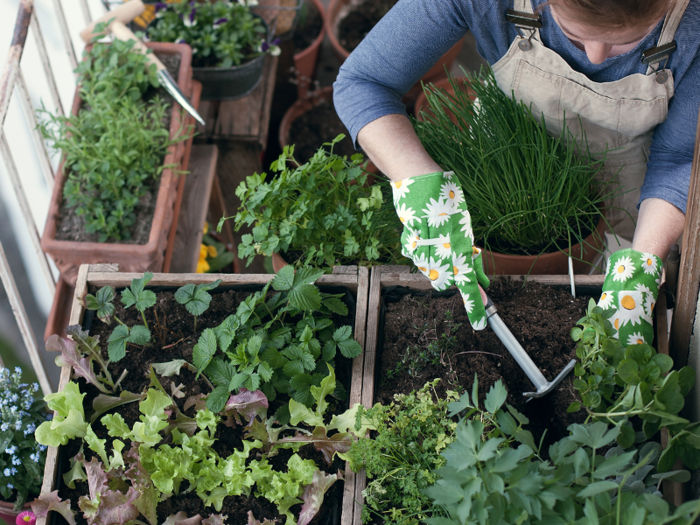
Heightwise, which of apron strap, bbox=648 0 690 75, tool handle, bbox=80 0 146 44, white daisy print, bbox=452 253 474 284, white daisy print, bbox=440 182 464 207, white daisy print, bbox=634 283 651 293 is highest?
apron strap, bbox=648 0 690 75

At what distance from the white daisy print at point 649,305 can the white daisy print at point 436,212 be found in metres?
0.37

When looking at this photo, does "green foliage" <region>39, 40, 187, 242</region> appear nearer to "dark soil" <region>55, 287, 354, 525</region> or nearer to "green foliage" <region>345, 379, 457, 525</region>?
"dark soil" <region>55, 287, 354, 525</region>

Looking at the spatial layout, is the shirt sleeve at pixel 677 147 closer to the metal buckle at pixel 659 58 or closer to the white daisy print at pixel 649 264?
the metal buckle at pixel 659 58

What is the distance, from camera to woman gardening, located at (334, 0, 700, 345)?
1.02 meters

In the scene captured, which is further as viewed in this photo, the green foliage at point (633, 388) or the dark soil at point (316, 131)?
the dark soil at point (316, 131)

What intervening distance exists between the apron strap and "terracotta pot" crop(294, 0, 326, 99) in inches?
56.8

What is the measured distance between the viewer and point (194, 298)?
41.5 inches

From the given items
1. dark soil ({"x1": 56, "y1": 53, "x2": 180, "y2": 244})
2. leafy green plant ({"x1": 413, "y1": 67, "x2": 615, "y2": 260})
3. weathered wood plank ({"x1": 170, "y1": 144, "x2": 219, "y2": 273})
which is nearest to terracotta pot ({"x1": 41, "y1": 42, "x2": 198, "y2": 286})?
dark soil ({"x1": 56, "y1": 53, "x2": 180, "y2": 244})

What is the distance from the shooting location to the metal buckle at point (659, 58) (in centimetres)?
105

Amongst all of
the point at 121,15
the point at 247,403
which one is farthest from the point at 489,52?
the point at 121,15

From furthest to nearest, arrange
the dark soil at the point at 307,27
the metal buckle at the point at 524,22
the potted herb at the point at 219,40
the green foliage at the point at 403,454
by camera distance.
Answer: the dark soil at the point at 307,27 < the potted herb at the point at 219,40 < the metal buckle at the point at 524,22 < the green foliage at the point at 403,454

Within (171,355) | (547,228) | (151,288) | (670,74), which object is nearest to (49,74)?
(151,288)

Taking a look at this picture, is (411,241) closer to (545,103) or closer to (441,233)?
(441,233)

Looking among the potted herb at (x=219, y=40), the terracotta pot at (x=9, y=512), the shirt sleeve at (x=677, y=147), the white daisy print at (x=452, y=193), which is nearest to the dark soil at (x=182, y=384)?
the terracotta pot at (x=9, y=512)
